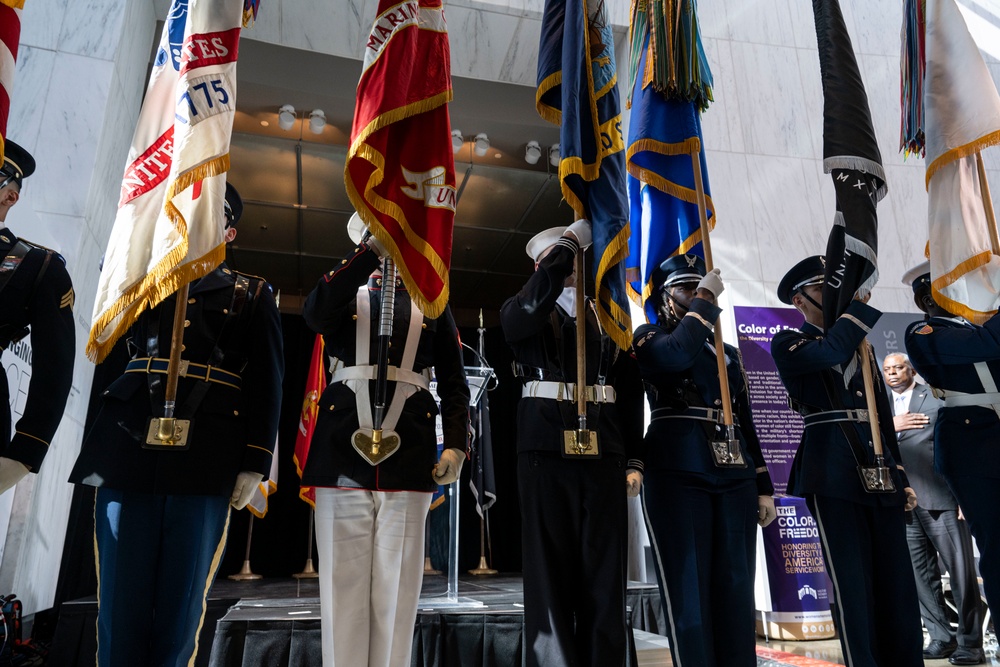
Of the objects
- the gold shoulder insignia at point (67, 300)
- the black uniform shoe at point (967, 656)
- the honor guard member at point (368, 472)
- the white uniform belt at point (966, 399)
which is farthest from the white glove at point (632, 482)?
the black uniform shoe at point (967, 656)

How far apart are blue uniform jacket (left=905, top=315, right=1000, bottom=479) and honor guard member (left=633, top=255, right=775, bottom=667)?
29.0 inches

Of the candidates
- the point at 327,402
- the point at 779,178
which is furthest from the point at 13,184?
the point at 779,178

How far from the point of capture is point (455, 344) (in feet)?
8.14

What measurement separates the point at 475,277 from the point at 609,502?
8.25 meters

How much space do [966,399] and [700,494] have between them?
1161 mm

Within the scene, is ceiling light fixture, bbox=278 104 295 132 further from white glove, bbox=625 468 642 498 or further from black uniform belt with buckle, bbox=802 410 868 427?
black uniform belt with buckle, bbox=802 410 868 427

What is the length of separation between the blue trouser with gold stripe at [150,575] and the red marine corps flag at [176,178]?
54cm

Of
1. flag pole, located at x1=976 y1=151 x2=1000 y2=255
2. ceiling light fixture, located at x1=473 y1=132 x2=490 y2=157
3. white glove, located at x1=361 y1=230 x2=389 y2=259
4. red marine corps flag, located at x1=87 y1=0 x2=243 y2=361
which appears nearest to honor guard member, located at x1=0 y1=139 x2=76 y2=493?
red marine corps flag, located at x1=87 y1=0 x2=243 y2=361

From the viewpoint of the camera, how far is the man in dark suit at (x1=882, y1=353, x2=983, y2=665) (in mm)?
3773

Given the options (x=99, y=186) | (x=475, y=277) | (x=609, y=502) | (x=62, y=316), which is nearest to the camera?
(x=62, y=316)

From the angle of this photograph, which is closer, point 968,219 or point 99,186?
point 968,219

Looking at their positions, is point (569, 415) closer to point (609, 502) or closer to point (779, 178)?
point (609, 502)

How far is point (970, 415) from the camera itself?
2.76 meters

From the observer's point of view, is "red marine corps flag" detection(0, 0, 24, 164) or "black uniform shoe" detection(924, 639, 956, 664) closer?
"red marine corps flag" detection(0, 0, 24, 164)
